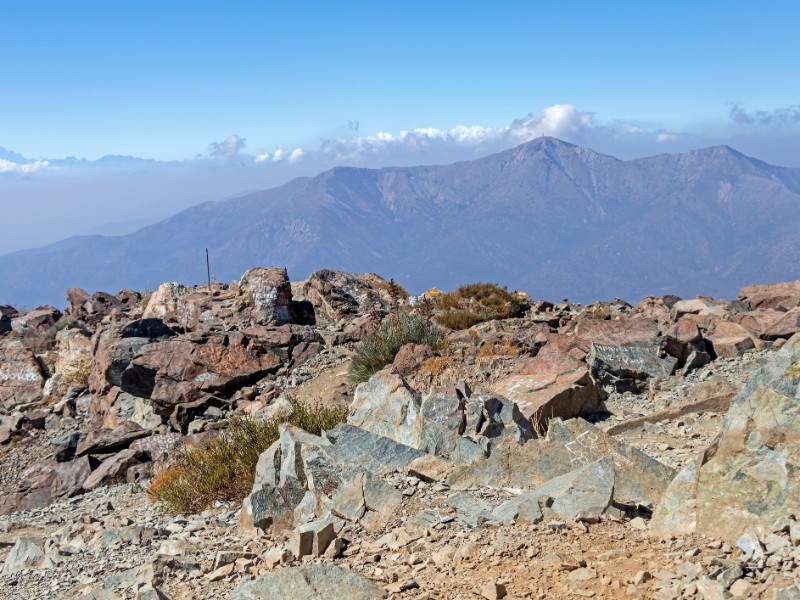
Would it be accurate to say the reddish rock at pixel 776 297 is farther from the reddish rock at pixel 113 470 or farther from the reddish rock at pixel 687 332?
the reddish rock at pixel 113 470

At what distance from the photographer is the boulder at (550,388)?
11438 millimetres

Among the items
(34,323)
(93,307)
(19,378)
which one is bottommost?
(19,378)

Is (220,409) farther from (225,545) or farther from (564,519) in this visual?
(564,519)

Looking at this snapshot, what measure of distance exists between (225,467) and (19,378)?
16.4 metres

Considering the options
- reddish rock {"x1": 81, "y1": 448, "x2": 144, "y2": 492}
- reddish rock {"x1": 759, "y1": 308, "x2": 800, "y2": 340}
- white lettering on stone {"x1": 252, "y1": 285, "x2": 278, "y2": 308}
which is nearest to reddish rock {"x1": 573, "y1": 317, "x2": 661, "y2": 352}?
reddish rock {"x1": 759, "y1": 308, "x2": 800, "y2": 340}

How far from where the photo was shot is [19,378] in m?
24.0

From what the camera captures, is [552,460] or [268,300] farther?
[268,300]

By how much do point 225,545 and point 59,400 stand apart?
1670cm

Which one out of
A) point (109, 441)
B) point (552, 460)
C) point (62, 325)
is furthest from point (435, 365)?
point (62, 325)

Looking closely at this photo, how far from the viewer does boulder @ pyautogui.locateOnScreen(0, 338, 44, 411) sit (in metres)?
23.3

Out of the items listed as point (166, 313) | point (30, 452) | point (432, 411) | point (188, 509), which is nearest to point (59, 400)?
point (30, 452)

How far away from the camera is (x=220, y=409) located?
1739 cm

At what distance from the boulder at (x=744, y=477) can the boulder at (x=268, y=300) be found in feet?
57.1

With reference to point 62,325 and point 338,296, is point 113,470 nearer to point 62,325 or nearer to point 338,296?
point 338,296
